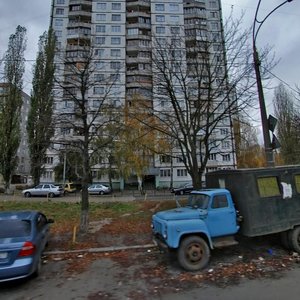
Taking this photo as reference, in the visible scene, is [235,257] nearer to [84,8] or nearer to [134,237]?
[134,237]

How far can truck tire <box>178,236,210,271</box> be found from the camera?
6945 millimetres

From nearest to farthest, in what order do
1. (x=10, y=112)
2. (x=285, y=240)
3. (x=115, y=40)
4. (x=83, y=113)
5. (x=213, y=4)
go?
(x=285, y=240) → (x=83, y=113) → (x=10, y=112) → (x=115, y=40) → (x=213, y=4)

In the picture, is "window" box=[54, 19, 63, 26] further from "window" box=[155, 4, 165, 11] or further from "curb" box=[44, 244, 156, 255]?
"curb" box=[44, 244, 156, 255]

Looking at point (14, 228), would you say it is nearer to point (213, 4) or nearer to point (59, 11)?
point (59, 11)

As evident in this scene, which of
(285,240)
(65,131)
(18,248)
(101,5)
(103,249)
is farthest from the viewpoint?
(101,5)

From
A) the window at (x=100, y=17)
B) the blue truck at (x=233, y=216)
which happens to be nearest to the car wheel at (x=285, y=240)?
the blue truck at (x=233, y=216)

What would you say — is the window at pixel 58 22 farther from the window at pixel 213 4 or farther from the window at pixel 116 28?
the window at pixel 213 4

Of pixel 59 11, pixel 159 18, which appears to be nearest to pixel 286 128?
pixel 159 18

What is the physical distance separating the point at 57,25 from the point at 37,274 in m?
65.1

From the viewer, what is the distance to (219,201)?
7.67m

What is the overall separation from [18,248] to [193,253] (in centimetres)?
403

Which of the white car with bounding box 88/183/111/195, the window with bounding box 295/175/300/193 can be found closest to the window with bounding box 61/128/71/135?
the window with bounding box 295/175/300/193

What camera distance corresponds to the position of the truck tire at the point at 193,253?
6945 mm

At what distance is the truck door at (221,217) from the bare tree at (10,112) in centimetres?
3842
